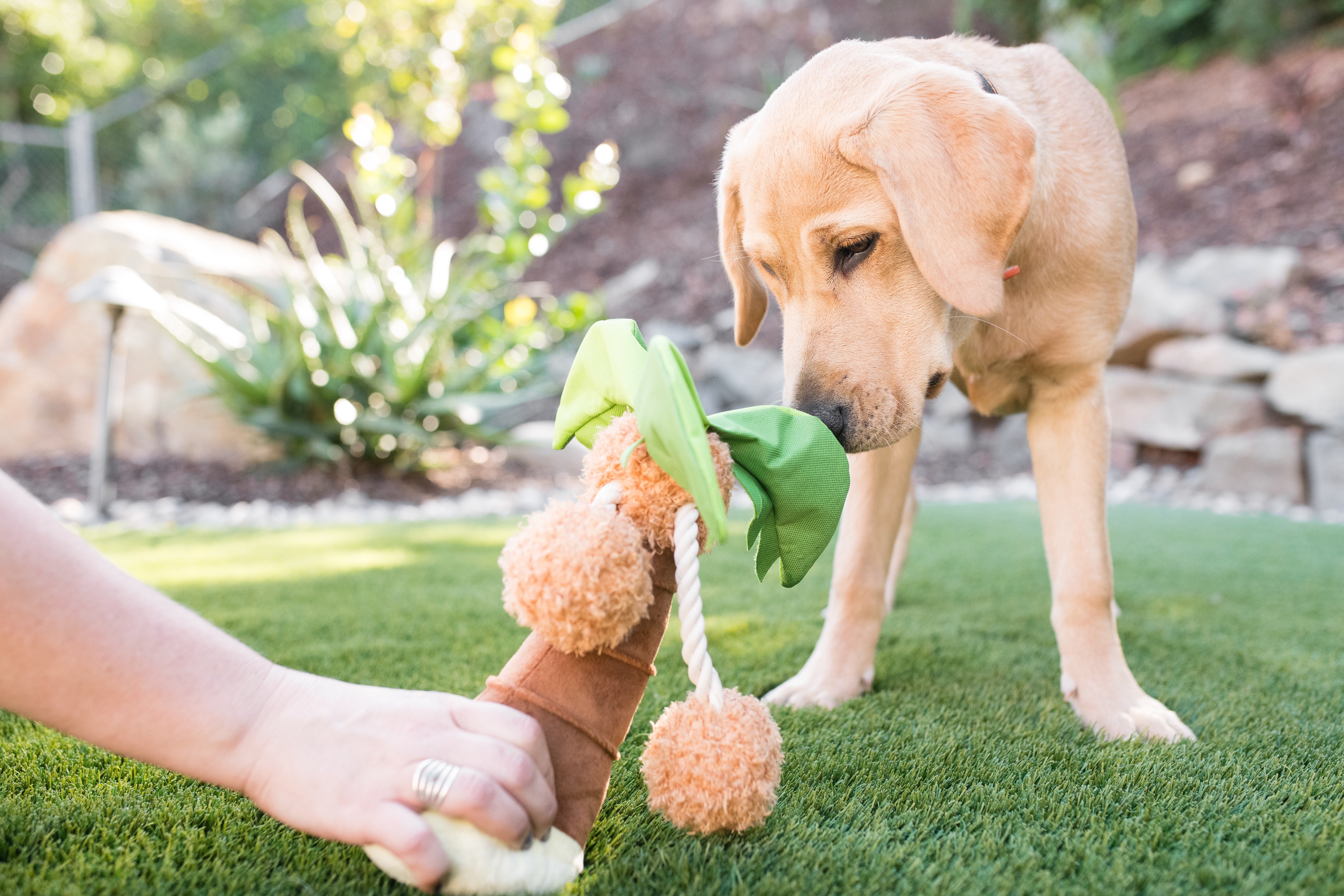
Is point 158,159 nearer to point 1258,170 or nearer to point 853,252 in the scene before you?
point 853,252

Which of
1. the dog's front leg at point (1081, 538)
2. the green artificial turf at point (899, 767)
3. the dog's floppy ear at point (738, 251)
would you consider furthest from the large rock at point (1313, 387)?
the dog's floppy ear at point (738, 251)

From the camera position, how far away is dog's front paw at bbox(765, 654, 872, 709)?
1.75m

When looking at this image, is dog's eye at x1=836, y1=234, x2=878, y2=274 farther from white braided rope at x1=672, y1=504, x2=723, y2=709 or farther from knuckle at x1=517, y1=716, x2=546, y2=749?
knuckle at x1=517, y1=716, x2=546, y2=749

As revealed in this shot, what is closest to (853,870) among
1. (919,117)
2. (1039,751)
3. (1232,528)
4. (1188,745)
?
(1039,751)

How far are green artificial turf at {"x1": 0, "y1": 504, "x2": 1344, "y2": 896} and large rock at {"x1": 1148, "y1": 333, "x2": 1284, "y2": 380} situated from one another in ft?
12.4

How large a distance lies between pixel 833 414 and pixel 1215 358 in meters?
6.02

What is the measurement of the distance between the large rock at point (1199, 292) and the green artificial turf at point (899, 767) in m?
4.11

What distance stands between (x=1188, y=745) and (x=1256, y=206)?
7749 millimetres

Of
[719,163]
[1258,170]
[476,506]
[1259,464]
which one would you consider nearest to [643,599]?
[476,506]

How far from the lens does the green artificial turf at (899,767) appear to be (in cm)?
102

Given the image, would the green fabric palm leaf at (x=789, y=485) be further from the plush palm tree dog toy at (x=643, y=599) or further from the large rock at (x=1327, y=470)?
the large rock at (x=1327, y=470)

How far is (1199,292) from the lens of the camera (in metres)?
6.82

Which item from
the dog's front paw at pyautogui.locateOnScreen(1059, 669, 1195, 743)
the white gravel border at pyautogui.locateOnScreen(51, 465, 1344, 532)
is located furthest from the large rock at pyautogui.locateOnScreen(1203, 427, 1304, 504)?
the dog's front paw at pyautogui.locateOnScreen(1059, 669, 1195, 743)

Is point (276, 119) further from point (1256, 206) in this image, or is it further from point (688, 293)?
Result: point (1256, 206)
